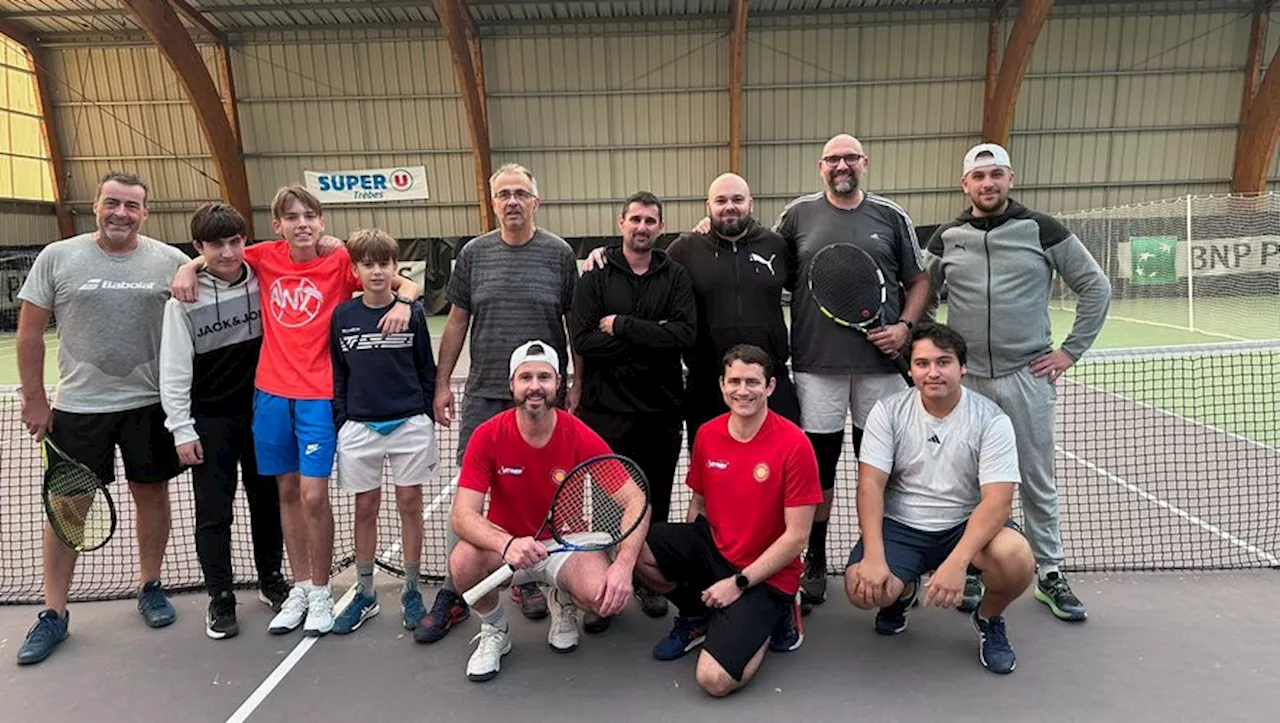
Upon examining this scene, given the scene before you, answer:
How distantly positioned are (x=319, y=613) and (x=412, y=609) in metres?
0.41

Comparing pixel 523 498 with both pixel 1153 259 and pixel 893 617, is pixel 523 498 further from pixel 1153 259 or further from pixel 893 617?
pixel 1153 259

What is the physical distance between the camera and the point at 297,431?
341 centimetres

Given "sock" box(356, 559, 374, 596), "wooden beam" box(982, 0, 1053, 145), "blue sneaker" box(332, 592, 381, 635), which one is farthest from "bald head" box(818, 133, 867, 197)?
"wooden beam" box(982, 0, 1053, 145)

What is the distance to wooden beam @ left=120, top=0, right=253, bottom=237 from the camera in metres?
16.2

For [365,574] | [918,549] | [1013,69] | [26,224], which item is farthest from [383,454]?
[26,224]

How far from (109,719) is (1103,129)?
2309 centimetres

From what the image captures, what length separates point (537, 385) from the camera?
303cm

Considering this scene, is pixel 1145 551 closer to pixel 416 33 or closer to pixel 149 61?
pixel 416 33

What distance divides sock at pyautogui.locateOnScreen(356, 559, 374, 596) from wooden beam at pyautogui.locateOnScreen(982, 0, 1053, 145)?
714 inches

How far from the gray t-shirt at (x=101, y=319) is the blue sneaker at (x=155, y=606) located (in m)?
0.94

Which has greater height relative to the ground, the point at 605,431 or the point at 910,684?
the point at 605,431

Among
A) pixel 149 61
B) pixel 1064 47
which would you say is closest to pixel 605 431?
pixel 1064 47

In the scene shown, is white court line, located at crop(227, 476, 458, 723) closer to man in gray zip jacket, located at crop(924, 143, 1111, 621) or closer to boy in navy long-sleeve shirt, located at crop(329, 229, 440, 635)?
boy in navy long-sleeve shirt, located at crop(329, 229, 440, 635)

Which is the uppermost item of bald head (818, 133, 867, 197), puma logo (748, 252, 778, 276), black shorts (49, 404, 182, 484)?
bald head (818, 133, 867, 197)
